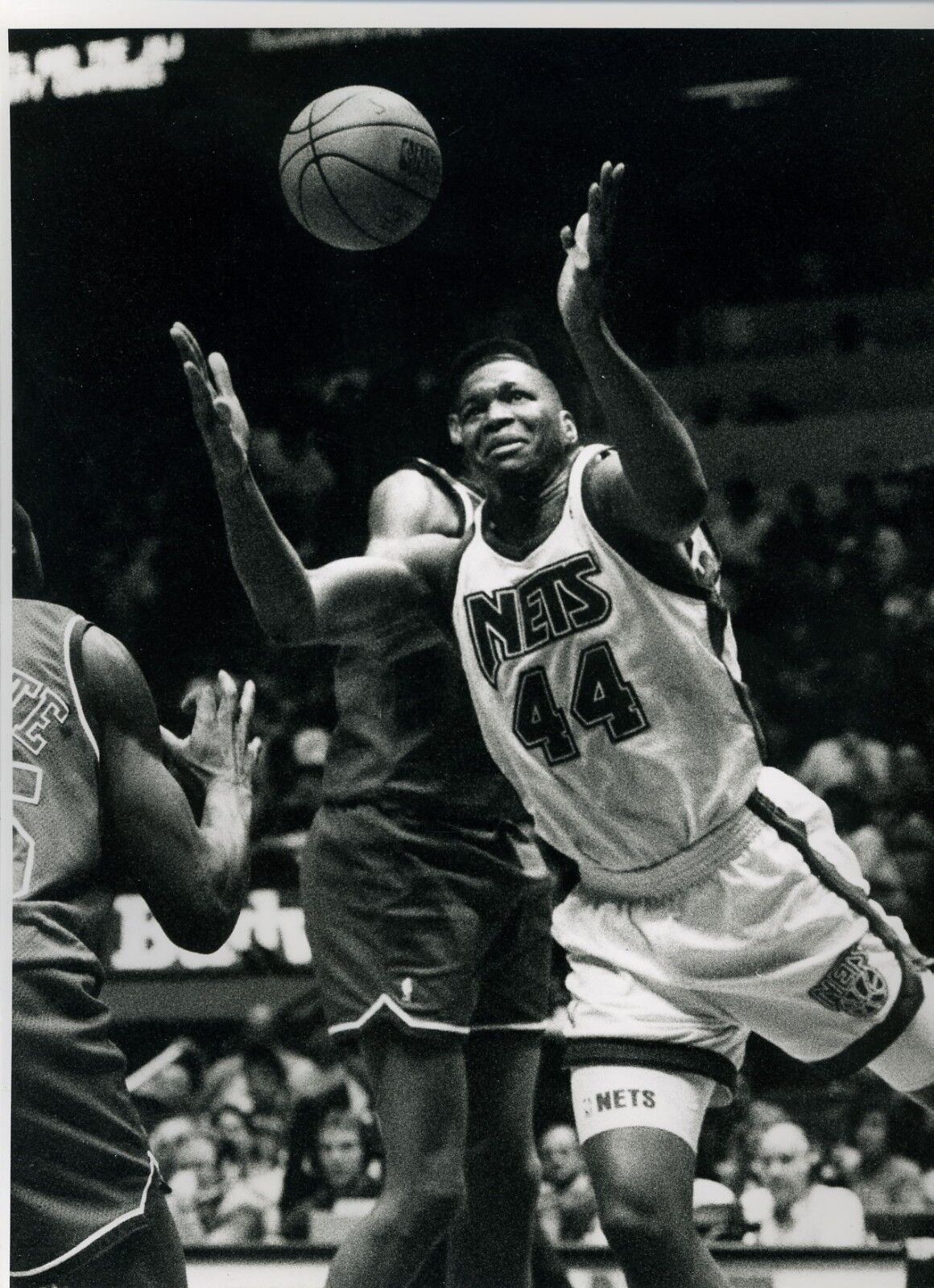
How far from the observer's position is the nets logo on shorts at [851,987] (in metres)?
2.77

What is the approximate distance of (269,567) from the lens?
9.32 feet

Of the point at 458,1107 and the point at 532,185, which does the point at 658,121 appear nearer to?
the point at 532,185

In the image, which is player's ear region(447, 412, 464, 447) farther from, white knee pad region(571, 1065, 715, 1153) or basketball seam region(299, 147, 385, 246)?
white knee pad region(571, 1065, 715, 1153)

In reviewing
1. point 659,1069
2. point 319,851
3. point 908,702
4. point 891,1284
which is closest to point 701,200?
point 908,702

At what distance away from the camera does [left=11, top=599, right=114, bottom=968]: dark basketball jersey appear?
2.78 m

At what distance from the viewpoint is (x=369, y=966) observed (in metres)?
3.15

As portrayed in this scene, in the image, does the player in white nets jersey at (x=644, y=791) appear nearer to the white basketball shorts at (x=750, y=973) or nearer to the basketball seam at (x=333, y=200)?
the white basketball shorts at (x=750, y=973)

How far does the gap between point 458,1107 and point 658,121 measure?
215 centimetres

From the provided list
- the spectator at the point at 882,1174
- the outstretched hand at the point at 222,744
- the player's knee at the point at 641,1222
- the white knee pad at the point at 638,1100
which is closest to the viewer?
the player's knee at the point at 641,1222

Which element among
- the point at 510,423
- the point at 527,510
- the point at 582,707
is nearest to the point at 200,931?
the point at 582,707

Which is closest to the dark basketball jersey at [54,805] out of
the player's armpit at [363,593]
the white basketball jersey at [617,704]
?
the player's armpit at [363,593]

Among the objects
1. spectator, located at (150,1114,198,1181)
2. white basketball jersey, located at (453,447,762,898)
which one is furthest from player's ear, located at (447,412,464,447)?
spectator, located at (150,1114,198,1181)

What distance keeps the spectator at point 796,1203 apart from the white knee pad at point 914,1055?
1.97ft

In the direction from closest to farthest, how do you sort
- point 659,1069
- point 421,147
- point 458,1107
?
point 659,1069, point 458,1107, point 421,147
